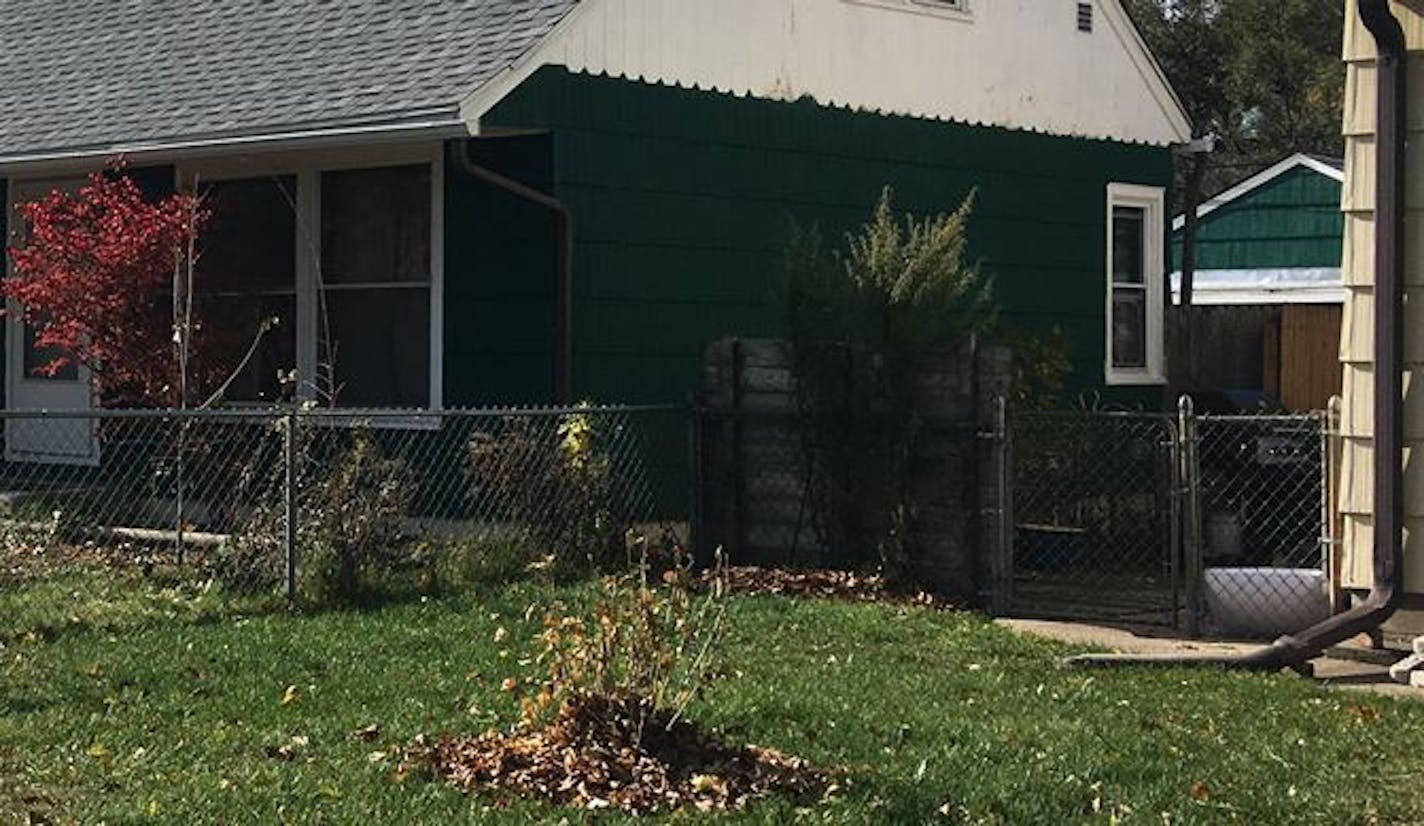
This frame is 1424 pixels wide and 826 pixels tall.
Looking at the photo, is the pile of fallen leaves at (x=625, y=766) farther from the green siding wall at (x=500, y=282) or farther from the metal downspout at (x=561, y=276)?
the green siding wall at (x=500, y=282)

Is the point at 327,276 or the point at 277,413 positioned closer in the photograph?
the point at 277,413

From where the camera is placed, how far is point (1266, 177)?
30.3m

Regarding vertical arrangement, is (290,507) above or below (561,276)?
below

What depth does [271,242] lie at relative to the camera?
581 inches

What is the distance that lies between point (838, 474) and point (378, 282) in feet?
12.8

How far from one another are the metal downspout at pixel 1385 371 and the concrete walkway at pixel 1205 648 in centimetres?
23

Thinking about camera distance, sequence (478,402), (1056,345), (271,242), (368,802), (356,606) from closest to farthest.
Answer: (368,802), (356,606), (478,402), (271,242), (1056,345)

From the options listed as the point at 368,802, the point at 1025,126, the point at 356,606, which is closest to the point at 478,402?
the point at 356,606

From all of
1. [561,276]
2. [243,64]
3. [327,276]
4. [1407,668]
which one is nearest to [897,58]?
[561,276]

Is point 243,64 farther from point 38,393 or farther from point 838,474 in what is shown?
point 838,474

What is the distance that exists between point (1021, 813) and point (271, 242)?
952 cm

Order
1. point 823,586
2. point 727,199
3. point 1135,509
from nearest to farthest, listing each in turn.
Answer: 1. point 823,586
2. point 727,199
3. point 1135,509

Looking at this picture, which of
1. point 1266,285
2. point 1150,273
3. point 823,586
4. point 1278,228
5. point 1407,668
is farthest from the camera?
point 1278,228

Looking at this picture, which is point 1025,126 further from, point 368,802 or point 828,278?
point 368,802
